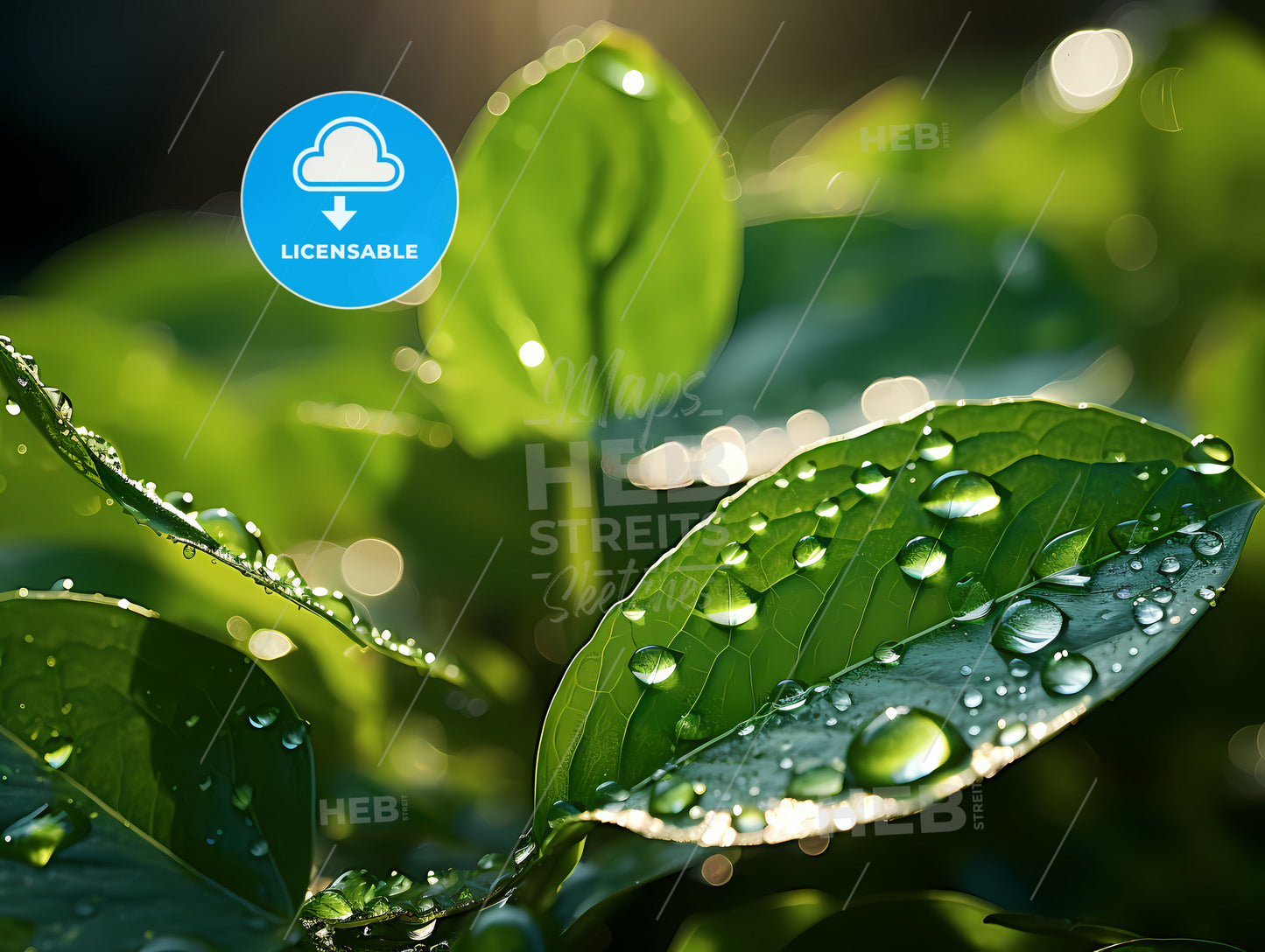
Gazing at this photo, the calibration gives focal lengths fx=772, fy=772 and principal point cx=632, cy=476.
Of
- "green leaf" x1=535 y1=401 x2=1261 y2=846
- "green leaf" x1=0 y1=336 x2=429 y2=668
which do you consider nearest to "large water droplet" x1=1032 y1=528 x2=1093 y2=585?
"green leaf" x1=535 y1=401 x2=1261 y2=846

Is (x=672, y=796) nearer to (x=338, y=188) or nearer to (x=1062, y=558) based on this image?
(x=1062, y=558)

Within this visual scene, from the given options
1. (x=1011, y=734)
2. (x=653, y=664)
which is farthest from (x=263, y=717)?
(x=1011, y=734)

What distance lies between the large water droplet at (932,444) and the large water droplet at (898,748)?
8 cm

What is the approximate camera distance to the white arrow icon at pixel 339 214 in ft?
1.23

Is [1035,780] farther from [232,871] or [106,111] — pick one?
[106,111]

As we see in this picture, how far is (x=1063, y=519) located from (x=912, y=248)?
0.53 feet

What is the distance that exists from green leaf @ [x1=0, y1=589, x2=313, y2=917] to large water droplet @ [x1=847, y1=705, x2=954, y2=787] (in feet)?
0.62

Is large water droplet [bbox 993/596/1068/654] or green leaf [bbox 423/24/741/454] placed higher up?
green leaf [bbox 423/24/741/454]

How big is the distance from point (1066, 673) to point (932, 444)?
8 cm

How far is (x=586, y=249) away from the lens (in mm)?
320

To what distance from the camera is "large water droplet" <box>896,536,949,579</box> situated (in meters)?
0.25

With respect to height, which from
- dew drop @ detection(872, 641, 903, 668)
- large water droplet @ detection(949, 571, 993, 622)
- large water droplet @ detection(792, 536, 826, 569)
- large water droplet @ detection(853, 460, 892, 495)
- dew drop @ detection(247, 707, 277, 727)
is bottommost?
dew drop @ detection(872, 641, 903, 668)

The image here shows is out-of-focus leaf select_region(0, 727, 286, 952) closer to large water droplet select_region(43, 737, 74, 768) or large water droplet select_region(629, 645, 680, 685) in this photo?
large water droplet select_region(43, 737, 74, 768)

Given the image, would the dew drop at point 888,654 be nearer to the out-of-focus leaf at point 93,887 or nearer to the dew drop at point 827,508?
the dew drop at point 827,508
